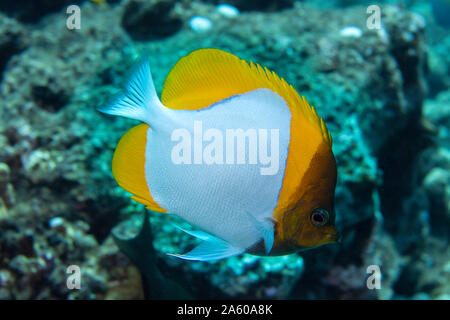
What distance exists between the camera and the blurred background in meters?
2.08

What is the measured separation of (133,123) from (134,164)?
147cm

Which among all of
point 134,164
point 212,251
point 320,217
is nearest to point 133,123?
point 134,164

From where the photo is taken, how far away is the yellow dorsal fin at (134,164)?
1.03 meters

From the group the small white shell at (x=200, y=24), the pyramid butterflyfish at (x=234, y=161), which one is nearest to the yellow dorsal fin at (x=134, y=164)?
the pyramid butterflyfish at (x=234, y=161)

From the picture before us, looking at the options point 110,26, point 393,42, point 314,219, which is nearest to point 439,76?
point 393,42

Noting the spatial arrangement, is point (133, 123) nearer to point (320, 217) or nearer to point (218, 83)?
point (218, 83)

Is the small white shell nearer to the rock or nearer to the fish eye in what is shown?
the rock

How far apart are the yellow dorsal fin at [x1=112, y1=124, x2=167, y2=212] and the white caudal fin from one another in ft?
0.20

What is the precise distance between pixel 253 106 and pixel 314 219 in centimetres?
45

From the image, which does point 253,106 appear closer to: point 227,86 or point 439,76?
point 227,86

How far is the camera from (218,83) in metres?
1.05

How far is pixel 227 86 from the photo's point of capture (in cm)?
104

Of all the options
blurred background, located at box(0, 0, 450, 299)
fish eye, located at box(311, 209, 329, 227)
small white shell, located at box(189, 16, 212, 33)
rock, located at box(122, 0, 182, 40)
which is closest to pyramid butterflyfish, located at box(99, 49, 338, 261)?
fish eye, located at box(311, 209, 329, 227)
